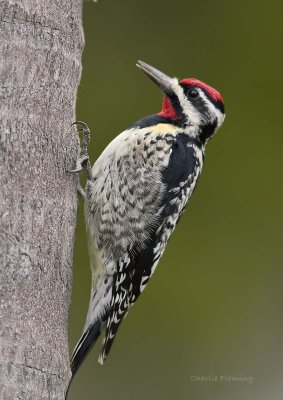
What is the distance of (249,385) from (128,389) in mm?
808

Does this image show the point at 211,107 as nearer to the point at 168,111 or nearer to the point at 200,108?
the point at 200,108

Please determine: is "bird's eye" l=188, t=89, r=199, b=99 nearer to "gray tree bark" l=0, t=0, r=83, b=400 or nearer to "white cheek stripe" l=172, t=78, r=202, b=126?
"white cheek stripe" l=172, t=78, r=202, b=126

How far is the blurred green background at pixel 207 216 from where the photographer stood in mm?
5957

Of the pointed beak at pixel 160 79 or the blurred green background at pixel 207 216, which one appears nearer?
the pointed beak at pixel 160 79

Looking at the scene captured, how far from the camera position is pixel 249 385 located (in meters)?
6.07

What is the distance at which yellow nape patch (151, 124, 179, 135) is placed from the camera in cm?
450

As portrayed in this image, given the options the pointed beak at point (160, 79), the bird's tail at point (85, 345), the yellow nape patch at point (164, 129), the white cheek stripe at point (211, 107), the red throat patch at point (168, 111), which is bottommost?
the bird's tail at point (85, 345)

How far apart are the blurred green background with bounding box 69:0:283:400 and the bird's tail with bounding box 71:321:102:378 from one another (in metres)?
1.54

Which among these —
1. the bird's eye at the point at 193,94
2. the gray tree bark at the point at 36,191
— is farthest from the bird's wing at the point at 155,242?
the gray tree bark at the point at 36,191

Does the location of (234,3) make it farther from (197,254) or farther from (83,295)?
(83,295)

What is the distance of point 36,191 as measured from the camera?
138 inches

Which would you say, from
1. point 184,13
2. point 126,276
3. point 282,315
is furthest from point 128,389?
point 184,13

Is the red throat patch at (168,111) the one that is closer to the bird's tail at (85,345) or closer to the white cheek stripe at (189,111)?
the white cheek stripe at (189,111)

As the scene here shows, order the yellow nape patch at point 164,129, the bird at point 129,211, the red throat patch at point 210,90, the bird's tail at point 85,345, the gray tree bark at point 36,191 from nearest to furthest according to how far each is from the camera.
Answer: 1. the gray tree bark at point 36,191
2. the bird's tail at point 85,345
3. the bird at point 129,211
4. the yellow nape patch at point 164,129
5. the red throat patch at point 210,90
